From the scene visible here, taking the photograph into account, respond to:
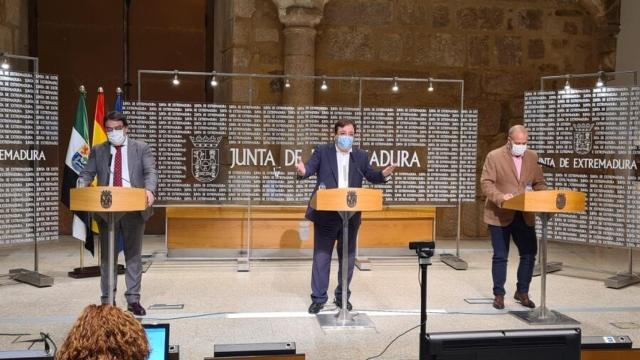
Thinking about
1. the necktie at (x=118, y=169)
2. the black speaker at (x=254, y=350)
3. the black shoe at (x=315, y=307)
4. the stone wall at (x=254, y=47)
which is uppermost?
the stone wall at (x=254, y=47)

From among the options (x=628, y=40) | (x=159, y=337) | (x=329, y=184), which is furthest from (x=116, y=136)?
(x=628, y=40)

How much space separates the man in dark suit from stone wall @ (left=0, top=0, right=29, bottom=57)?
409 cm

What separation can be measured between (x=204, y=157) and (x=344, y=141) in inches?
86.0

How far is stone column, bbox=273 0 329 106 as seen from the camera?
27.3ft

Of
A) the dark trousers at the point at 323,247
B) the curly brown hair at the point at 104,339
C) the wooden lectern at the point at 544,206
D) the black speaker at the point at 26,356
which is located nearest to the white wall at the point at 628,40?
the wooden lectern at the point at 544,206

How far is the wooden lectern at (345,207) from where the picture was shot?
4.58m

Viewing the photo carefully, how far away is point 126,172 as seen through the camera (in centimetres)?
489

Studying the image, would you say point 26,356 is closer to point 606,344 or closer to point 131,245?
point 606,344

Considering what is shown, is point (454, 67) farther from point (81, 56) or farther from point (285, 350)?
point (285, 350)

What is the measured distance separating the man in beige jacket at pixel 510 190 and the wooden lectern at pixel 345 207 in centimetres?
113

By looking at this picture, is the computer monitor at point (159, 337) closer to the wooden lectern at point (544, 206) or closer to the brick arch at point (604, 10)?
the wooden lectern at point (544, 206)

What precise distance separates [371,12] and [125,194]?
18.1ft

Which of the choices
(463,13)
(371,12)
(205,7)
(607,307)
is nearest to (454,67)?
(463,13)

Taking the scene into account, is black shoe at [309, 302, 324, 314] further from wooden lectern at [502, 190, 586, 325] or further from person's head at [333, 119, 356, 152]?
wooden lectern at [502, 190, 586, 325]
